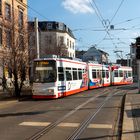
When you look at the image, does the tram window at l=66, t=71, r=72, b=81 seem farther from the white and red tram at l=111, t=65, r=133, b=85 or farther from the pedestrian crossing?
the white and red tram at l=111, t=65, r=133, b=85

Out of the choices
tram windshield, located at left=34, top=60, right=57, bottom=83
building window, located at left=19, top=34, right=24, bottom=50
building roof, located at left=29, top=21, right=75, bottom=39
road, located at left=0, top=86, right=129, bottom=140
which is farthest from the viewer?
building roof, located at left=29, top=21, right=75, bottom=39

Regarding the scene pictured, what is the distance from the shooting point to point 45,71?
86.8ft

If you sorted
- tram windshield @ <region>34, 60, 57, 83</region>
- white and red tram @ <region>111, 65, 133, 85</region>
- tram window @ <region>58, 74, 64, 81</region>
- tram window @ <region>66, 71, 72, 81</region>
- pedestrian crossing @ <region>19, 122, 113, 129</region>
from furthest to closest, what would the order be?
white and red tram @ <region>111, 65, 133, 85</region> < tram window @ <region>66, 71, 72, 81</region> < tram window @ <region>58, 74, 64, 81</region> < tram windshield @ <region>34, 60, 57, 83</region> < pedestrian crossing @ <region>19, 122, 113, 129</region>

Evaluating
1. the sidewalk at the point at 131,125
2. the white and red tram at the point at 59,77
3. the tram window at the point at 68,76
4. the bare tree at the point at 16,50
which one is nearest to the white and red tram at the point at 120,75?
the white and red tram at the point at 59,77

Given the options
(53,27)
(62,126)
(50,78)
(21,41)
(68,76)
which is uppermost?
(53,27)

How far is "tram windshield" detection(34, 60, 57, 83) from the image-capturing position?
86.3 feet

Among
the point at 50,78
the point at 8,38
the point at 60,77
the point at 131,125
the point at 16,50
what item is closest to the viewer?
the point at 131,125

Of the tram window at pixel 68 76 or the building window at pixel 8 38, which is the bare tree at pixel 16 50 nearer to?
the building window at pixel 8 38

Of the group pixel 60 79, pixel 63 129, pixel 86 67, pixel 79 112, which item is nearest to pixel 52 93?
pixel 60 79

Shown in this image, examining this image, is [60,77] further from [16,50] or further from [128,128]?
[128,128]

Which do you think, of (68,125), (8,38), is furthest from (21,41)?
(68,125)

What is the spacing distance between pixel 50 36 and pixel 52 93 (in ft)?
190

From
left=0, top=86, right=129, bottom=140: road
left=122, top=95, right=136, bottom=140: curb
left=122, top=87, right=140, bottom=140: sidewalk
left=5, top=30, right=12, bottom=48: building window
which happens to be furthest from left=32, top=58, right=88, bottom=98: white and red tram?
left=122, top=95, right=136, bottom=140: curb

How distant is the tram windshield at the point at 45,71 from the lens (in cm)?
2630
